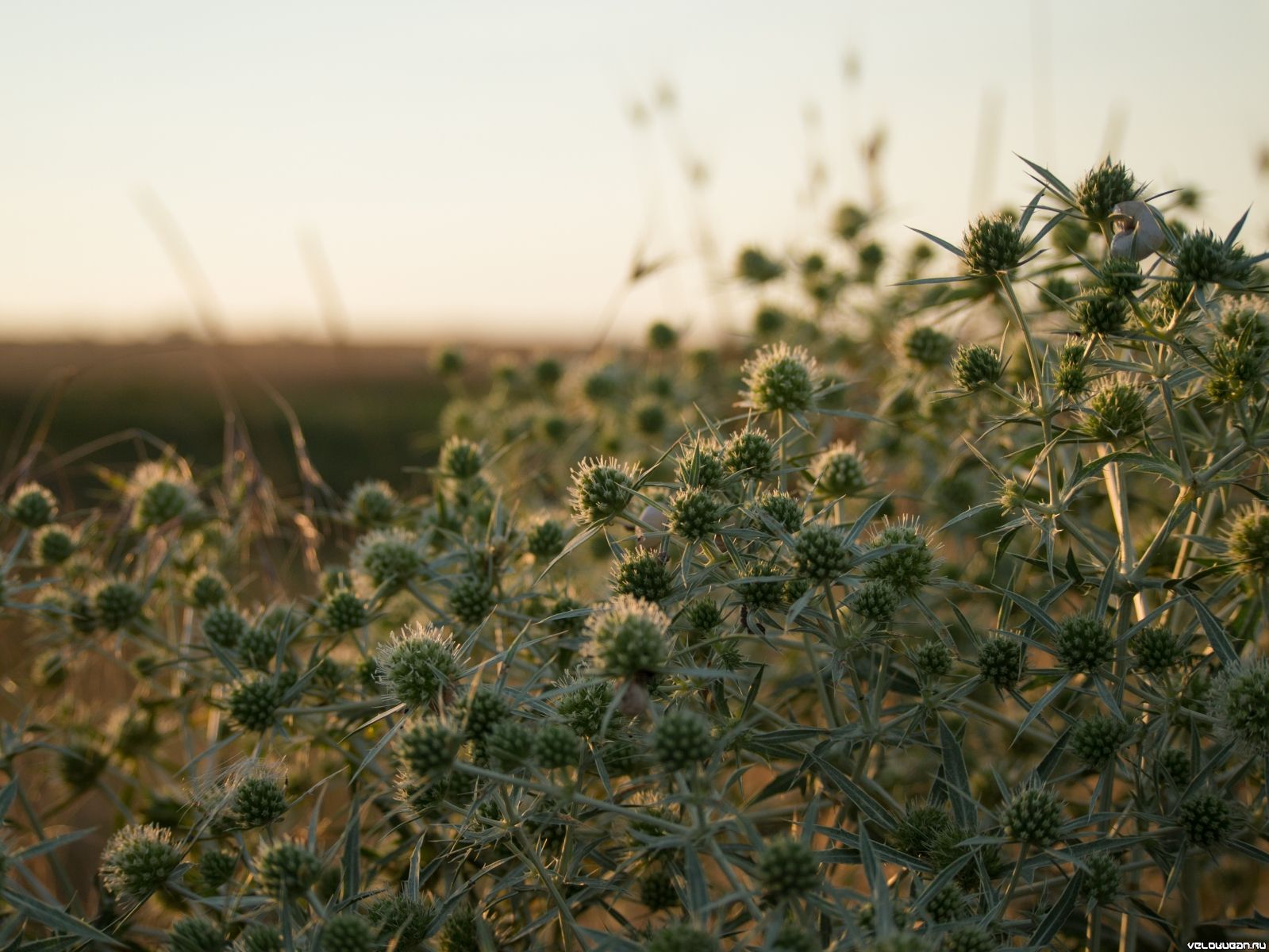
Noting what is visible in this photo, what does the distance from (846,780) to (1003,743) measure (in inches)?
54.2

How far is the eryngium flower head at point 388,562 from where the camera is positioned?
6.51 feet

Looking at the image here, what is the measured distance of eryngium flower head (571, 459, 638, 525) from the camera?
159 cm

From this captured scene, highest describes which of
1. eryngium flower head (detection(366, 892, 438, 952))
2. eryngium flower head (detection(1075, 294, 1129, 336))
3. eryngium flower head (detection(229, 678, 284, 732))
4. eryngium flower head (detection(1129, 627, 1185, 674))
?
eryngium flower head (detection(1075, 294, 1129, 336))

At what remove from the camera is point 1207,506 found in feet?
5.61

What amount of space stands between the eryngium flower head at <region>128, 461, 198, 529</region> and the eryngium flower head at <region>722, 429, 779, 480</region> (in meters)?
1.54

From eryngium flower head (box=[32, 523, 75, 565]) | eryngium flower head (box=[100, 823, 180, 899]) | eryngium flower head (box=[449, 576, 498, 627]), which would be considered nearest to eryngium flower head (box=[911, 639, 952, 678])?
eryngium flower head (box=[449, 576, 498, 627])

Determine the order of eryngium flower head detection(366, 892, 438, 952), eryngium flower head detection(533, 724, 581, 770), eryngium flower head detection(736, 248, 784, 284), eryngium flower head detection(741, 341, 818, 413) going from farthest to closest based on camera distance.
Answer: eryngium flower head detection(736, 248, 784, 284) < eryngium flower head detection(741, 341, 818, 413) < eryngium flower head detection(366, 892, 438, 952) < eryngium flower head detection(533, 724, 581, 770)

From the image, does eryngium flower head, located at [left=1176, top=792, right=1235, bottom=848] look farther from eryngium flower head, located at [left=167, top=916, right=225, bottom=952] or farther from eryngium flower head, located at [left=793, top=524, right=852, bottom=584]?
eryngium flower head, located at [left=167, top=916, right=225, bottom=952]

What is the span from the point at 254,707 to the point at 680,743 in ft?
3.30

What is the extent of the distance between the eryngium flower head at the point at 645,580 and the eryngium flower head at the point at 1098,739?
0.73m

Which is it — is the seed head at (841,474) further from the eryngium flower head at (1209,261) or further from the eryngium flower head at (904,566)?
the eryngium flower head at (1209,261)

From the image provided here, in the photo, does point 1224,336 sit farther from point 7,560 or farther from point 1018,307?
point 7,560

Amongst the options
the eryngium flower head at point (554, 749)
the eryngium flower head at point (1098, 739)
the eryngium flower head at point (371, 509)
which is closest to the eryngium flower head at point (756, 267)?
the eryngium flower head at point (371, 509)

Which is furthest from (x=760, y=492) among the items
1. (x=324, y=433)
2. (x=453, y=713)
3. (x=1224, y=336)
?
(x=324, y=433)
